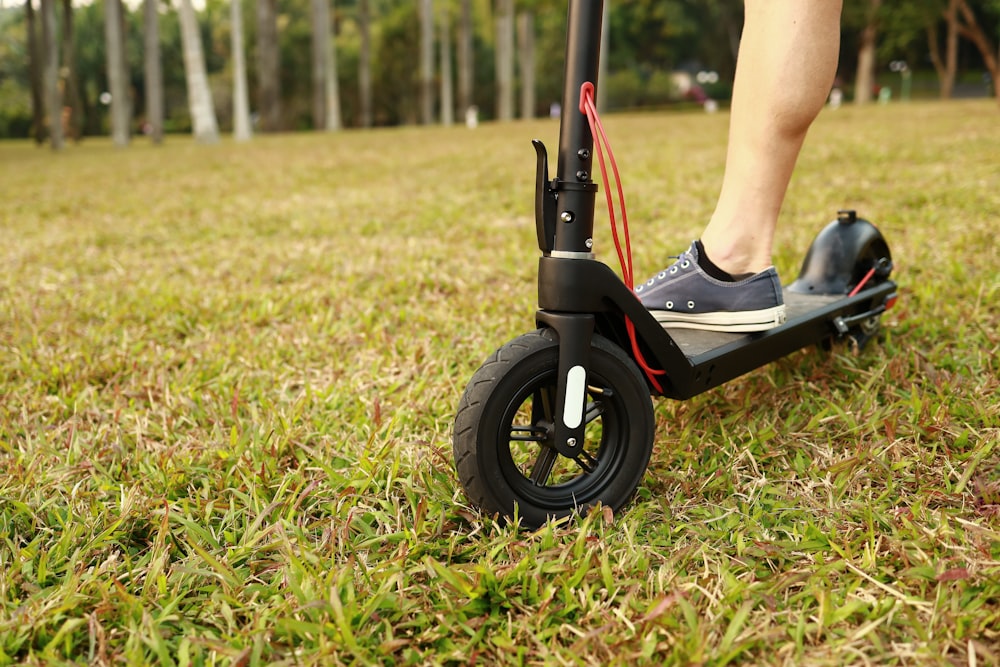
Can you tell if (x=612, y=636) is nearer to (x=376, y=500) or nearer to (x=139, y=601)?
(x=376, y=500)

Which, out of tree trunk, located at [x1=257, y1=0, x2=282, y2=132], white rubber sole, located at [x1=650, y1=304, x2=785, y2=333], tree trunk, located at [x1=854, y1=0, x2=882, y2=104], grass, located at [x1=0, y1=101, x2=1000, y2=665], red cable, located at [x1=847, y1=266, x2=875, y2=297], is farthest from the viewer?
tree trunk, located at [x1=854, y1=0, x2=882, y2=104]

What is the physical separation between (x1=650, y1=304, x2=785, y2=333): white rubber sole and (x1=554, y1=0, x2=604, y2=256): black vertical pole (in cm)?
47

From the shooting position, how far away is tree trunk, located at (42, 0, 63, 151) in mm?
15953

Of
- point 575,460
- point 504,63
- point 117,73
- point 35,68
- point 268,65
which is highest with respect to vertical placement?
point 504,63

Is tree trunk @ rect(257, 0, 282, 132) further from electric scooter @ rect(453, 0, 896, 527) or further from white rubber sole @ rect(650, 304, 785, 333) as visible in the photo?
electric scooter @ rect(453, 0, 896, 527)

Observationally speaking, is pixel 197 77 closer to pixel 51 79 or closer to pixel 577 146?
pixel 51 79

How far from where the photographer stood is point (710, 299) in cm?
165

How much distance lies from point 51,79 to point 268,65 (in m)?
4.68

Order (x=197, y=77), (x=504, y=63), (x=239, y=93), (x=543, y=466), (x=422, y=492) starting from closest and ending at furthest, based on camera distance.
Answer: (x=543, y=466)
(x=422, y=492)
(x=197, y=77)
(x=239, y=93)
(x=504, y=63)

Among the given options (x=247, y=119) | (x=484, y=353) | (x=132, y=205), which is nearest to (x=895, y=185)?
(x=484, y=353)

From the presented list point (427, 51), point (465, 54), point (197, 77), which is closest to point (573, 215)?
point (197, 77)

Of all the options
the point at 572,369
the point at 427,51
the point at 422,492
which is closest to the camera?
the point at 572,369

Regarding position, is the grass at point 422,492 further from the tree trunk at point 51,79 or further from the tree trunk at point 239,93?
the tree trunk at point 51,79

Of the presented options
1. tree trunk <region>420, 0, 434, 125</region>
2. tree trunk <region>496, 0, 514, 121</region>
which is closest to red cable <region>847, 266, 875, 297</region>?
tree trunk <region>420, 0, 434, 125</region>
